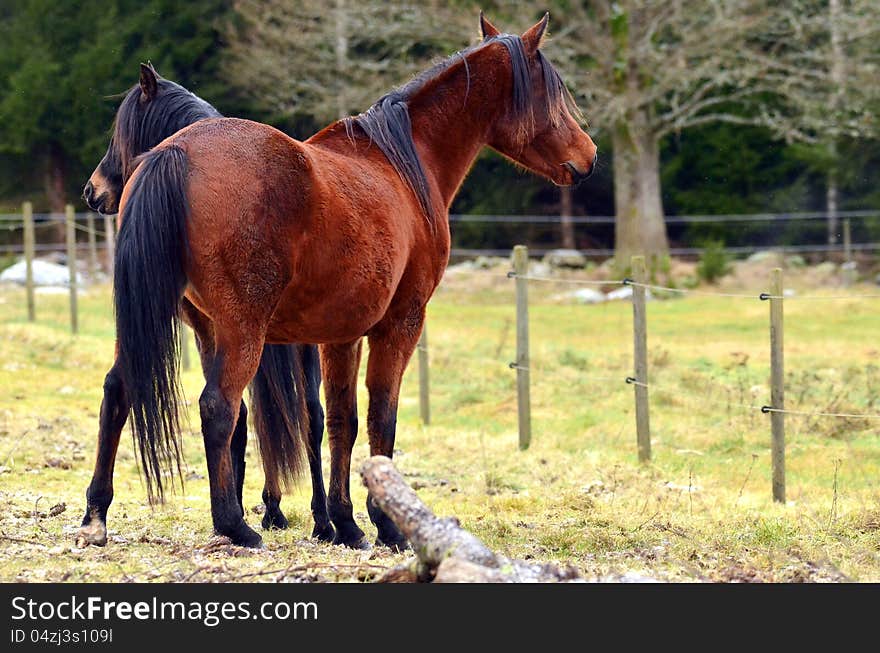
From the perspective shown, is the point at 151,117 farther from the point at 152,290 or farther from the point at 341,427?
the point at 341,427

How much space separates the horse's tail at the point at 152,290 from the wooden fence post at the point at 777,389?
4058 mm

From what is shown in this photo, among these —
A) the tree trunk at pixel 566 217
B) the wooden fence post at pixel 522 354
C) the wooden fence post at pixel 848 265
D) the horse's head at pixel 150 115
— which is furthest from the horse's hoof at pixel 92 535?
the tree trunk at pixel 566 217

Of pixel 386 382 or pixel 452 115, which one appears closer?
pixel 386 382

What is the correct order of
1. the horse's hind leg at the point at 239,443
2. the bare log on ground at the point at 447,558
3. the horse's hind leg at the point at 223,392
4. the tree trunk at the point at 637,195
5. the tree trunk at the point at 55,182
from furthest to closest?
the tree trunk at the point at 55,182
the tree trunk at the point at 637,195
the horse's hind leg at the point at 239,443
the horse's hind leg at the point at 223,392
the bare log on ground at the point at 447,558

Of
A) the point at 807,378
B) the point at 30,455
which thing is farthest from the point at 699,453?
the point at 30,455

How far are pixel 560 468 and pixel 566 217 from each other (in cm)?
1748

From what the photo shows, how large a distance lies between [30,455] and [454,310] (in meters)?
11.4

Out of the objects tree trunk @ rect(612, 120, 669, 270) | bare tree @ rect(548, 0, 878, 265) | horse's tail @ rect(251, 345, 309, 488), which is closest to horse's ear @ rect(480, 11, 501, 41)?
horse's tail @ rect(251, 345, 309, 488)

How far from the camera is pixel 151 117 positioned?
5906 mm

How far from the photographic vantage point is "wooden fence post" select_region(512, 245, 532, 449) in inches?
359

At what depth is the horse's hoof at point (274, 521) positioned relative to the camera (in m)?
6.08

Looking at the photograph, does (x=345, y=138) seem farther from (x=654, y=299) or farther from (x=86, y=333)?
(x=654, y=299)

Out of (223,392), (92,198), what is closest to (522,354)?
(92,198)

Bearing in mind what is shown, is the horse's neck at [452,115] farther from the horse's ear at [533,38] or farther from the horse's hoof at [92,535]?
the horse's hoof at [92,535]
